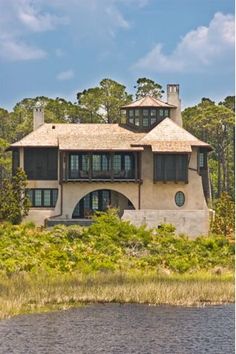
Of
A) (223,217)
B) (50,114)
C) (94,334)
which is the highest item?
(50,114)

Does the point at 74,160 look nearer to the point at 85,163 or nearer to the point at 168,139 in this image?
the point at 85,163

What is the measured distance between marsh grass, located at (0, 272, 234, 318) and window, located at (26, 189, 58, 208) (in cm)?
1808

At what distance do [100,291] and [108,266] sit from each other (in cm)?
518

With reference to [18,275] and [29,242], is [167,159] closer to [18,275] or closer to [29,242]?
[29,242]

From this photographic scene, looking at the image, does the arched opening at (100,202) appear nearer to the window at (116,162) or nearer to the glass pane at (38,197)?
the window at (116,162)

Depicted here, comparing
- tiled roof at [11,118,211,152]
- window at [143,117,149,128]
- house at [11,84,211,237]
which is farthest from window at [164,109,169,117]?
house at [11,84,211,237]

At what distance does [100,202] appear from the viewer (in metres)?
52.9

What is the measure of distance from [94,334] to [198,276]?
11.2 meters

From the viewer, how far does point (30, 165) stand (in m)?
52.7

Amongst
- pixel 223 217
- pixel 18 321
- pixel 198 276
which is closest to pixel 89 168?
pixel 223 217

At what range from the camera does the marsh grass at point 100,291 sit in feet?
95.6

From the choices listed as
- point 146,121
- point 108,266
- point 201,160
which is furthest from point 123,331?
point 146,121

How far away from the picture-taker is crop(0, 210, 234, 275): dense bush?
3672cm

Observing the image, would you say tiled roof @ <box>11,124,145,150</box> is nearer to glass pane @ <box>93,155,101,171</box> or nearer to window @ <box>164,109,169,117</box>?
glass pane @ <box>93,155,101,171</box>
